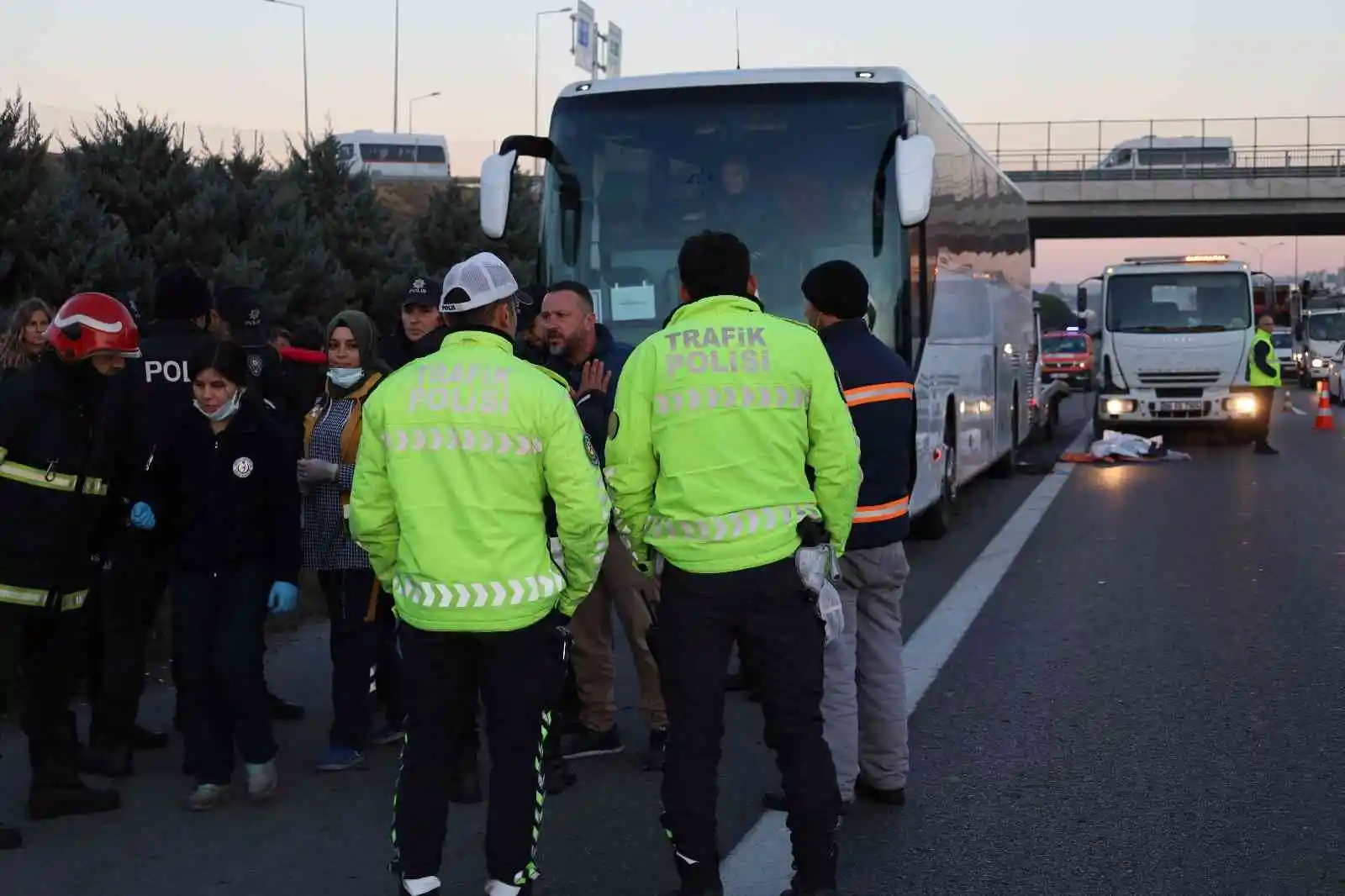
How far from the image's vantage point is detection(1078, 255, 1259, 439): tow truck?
940 inches

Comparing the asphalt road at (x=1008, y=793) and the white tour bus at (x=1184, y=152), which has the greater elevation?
the white tour bus at (x=1184, y=152)

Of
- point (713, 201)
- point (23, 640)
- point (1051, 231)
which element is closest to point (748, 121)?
point (713, 201)

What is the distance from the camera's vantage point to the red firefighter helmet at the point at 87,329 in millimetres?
6031

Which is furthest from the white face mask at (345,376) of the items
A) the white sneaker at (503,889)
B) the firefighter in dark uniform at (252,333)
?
the white sneaker at (503,889)

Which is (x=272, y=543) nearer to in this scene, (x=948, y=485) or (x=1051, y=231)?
(x=948, y=485)

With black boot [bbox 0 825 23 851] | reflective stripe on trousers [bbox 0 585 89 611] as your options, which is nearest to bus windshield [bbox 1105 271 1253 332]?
reflective stripe on trousers [bbox 0 585 89 611]

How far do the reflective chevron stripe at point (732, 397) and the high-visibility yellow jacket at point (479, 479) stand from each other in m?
0.33

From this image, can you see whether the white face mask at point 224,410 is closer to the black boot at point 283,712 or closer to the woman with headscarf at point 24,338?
the woman with headscarf at point 24,338

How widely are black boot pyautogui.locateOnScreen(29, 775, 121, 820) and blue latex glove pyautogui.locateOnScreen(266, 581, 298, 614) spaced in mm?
891

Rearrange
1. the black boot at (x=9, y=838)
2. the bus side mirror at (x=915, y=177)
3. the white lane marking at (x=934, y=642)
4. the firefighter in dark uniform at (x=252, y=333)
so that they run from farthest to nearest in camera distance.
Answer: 1. the bus side mirror at (x=915, y=177)
2. the firefighter in dark uniform at (x=252, y=333)
3. the black boot at (x=9, y=838)
4. the white lane marking at (x=934, y=642)

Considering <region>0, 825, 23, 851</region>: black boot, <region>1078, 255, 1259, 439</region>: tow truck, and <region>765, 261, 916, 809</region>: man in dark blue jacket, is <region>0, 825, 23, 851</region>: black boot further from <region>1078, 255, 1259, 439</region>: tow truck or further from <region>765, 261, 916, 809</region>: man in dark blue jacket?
<region>1078, 255, 1259, 439</region>: tow truck

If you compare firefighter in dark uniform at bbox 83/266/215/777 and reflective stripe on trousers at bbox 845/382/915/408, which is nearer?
reflective stripe on trousers at bbox 845/382/915/408

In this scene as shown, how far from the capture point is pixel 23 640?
6012mm

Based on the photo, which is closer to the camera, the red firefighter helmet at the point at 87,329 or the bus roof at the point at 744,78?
the red firefighter helmet at the point at 87,329
